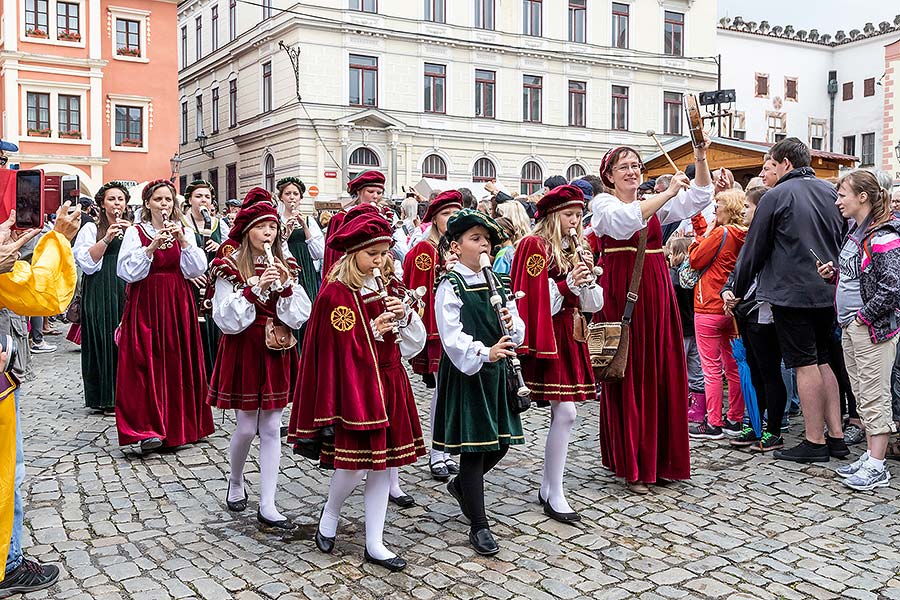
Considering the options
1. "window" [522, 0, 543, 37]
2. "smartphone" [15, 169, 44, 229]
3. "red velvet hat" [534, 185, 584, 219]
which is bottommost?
"smartphone" [15, 169, 44, 229]

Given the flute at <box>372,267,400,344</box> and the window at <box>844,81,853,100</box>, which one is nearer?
the flute at <box>372,267,400,344</box>

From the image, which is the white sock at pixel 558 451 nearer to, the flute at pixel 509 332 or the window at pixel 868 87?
the flute at pixel 509 332

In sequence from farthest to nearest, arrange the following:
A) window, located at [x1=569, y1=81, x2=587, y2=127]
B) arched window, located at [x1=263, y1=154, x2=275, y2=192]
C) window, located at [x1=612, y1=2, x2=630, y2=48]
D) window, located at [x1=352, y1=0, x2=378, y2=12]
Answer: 1. window, located at [x1=612, y1=2, x2=630, y2=48]
2. window, located at [x1=569, y1=81, x2=587, y2=127]
3. arched window, located at [x1=263, y1=154, x2=275, y2=192]
4. window, located at [x1=352, y1=0, x2=378, y2=12]

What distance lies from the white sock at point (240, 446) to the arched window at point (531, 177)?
3133cm

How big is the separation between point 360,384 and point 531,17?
33742 mm

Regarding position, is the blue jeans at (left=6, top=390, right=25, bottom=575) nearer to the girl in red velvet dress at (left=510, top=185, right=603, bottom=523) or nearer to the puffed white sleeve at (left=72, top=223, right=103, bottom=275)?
the girl in red velvet dress at (left=510, top=185, right=603, bottom=523)

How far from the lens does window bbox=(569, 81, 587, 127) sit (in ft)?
121

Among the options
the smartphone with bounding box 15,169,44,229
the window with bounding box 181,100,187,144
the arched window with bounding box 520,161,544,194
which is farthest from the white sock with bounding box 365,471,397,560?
the window with bounding box 181,100,187,144

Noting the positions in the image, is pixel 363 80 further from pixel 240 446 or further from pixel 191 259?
pixel 240 446

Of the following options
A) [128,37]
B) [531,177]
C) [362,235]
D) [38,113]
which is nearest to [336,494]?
[362,235]

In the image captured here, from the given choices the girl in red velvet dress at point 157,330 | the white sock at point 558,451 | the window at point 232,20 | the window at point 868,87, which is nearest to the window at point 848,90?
the window at point 868,87

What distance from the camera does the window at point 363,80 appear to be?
3266 cm

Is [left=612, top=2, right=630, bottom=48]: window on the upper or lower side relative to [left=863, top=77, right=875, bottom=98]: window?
upper

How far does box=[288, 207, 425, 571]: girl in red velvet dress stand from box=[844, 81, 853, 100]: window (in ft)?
156
